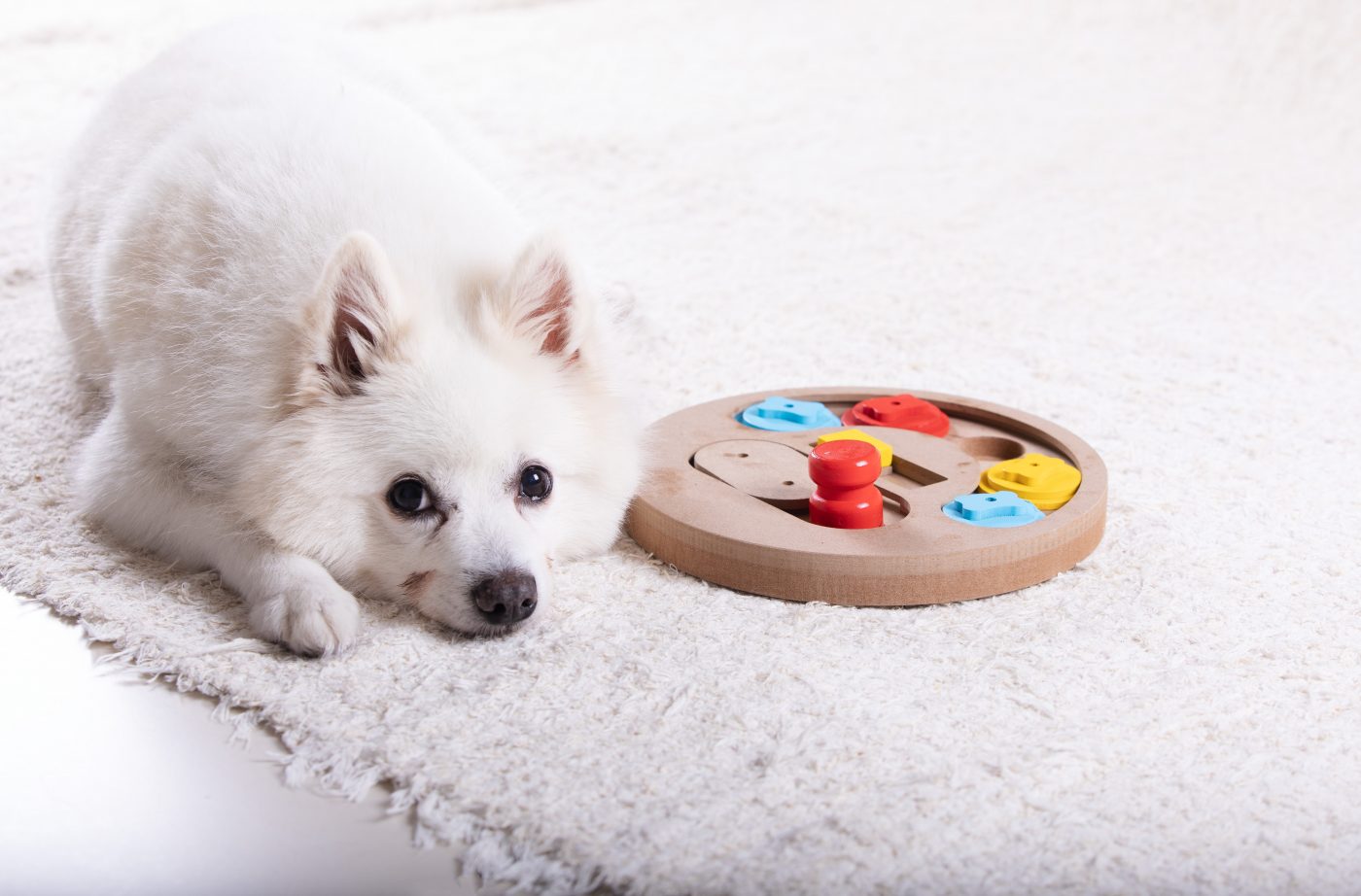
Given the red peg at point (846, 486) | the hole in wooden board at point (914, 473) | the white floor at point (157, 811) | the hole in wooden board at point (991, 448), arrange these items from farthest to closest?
the hole in wooden board at point (991, 448)
the hole in wooden board at point (914, 473)
the red peg at point (846, 486)
the white floor at point (157, 811)

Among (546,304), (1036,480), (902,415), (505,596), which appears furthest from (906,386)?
(505,596)

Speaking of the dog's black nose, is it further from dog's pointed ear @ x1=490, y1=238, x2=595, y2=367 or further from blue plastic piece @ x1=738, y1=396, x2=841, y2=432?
blue plastic piece @ x1=738, y1=396, x2=841, y2=432

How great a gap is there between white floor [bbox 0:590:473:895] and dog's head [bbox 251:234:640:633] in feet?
1.18

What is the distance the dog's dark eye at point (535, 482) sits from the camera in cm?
217

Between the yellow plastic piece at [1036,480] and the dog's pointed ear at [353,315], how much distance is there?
1145mm

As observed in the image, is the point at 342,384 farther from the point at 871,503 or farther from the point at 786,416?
the point at 786,416

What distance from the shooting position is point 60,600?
7.27ft

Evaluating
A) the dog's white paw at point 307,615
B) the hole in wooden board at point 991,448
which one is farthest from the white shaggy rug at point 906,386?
the hole in wooden board at point 991,448

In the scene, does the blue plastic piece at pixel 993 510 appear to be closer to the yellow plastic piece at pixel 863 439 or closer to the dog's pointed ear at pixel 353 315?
the yellow plastic piece at pixel 863 439

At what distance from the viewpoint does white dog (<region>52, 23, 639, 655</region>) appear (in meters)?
2.05

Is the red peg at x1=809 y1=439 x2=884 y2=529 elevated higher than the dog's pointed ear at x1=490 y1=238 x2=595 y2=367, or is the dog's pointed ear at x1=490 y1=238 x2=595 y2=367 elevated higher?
the dog's pointed ear at x1=490 y1=238 x2=595 y2=367

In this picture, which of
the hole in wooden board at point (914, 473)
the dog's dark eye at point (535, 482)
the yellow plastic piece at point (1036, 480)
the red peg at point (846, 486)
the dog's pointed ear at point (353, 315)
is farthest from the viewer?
the hole in wooden board at point (914, 473)

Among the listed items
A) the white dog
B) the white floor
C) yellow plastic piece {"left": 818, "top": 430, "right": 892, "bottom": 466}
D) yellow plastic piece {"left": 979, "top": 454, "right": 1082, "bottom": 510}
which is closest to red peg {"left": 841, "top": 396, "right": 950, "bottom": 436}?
yellow plastic piece {"left": 818, "top": 430, "right": 892, "bottom": 466}

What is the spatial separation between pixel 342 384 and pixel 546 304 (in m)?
0.36
